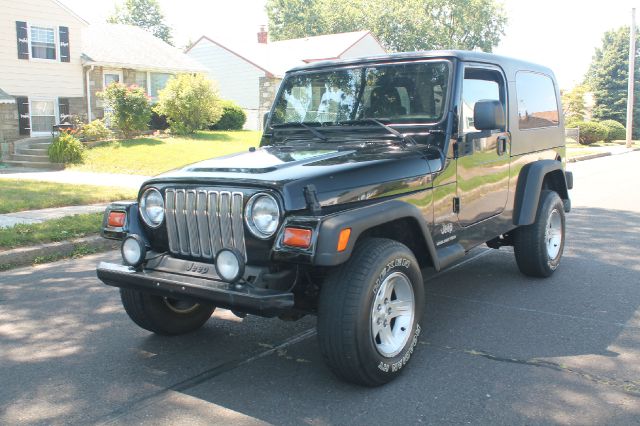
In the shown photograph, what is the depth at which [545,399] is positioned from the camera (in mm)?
3645

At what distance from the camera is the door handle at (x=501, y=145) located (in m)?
5.43

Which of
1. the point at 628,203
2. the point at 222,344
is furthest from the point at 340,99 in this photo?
the point at 628,203

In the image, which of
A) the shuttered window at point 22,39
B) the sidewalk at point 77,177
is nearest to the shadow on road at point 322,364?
the sidewalk at point 77,177

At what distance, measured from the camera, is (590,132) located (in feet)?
112

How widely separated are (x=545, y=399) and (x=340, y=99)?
2774 millimetres

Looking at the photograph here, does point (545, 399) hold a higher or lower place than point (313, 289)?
lower

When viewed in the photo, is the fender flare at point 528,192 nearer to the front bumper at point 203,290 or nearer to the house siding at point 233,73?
the front bumper at point 203,290

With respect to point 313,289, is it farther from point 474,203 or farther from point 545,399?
point 474,203

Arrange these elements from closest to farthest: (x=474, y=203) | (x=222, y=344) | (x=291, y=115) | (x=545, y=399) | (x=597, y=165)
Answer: (x=545, y=399) < (x=222, y=344) < (x=474, y=203) < (x=291, y=115) < (x=597, y=165)

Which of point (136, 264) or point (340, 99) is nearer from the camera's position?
point (136, 264)

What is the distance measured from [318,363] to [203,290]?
3.41 ft

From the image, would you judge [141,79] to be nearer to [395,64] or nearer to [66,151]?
[66,151]

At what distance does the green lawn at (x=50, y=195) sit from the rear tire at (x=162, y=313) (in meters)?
6.32

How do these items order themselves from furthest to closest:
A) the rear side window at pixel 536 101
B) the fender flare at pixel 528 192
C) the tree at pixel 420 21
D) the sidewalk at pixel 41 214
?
the tree at pixel 420 21 → the sidewalk at pixel 41 214 → the rear side window at pixel 536 101 → the fender flare at pixel 528 192
